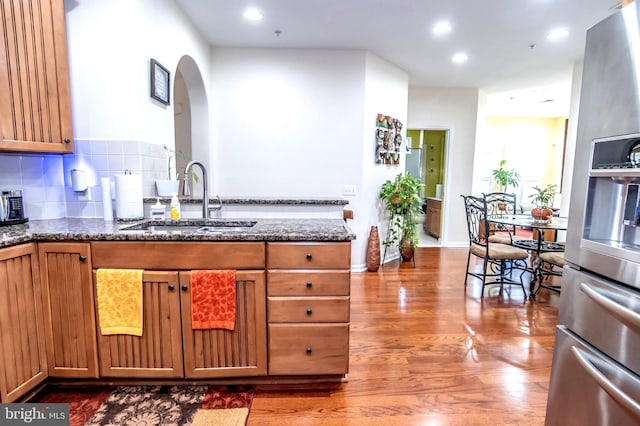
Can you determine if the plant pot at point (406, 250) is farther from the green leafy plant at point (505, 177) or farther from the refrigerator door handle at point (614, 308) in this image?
the green leafy plant at point (505, 177)

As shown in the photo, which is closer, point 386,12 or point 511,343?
point 511,343

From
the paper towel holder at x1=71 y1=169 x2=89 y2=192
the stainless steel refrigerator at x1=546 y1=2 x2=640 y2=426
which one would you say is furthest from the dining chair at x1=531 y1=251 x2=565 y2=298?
the paper towel holder at x1=71 y1=169 x2=89 y2=192

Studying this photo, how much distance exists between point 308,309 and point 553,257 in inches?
110

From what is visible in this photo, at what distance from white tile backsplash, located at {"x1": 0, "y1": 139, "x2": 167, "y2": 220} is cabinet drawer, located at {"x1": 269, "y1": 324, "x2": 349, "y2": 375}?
5.03 ft

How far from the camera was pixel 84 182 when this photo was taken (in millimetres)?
2223

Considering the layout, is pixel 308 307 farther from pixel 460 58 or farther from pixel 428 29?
pixel 460 58

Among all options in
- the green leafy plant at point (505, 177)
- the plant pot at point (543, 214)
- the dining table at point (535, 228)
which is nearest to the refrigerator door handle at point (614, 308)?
the dining table at point (535, 228)

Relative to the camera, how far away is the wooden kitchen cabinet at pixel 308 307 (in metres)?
1.74

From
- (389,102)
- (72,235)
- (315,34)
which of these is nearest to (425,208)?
(389,102)

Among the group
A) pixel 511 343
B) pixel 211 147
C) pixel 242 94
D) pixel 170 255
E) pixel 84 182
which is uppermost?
pixel 242 94

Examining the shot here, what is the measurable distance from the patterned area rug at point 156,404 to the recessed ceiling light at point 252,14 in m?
3.08

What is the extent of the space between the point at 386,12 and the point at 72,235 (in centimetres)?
303

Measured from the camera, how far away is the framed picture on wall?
95.9 inches

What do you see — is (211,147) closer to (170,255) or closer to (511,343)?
(170,255)
